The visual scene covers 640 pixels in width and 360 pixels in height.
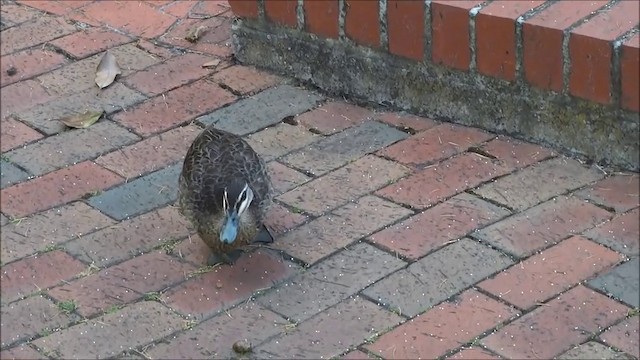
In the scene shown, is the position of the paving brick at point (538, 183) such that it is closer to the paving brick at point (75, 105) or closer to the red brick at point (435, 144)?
the red brick at point (435, 144)

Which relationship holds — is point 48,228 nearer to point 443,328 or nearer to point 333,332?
point 333,332

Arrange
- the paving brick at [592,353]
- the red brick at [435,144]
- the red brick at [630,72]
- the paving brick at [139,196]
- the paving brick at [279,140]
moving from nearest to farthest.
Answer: the paving brick at [592,353] < the red brick at [630,72] < the paving brick at [139,196] < the red brick at [435,144] < the paving brick at [279,140]

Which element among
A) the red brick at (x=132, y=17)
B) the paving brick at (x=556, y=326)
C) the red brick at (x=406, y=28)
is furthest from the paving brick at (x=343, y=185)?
the red brick at (x=132, y=17)

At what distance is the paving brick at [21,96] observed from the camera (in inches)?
165

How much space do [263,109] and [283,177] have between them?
432mm

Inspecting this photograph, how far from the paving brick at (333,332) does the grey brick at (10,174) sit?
1.16 metres

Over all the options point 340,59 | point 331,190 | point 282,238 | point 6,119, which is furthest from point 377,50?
point 6,119

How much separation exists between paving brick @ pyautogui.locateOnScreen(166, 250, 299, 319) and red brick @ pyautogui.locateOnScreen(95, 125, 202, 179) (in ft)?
1.81

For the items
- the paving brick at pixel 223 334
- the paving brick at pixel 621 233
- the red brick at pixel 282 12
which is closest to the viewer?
the paving brick at pixel 223 334

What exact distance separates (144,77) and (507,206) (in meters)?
1.47

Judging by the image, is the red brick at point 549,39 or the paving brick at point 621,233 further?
the red brick at point 549,39

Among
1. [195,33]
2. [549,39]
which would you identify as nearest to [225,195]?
[549,39]

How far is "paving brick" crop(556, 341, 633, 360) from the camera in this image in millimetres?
2959

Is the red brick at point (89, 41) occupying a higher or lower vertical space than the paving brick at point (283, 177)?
higher
